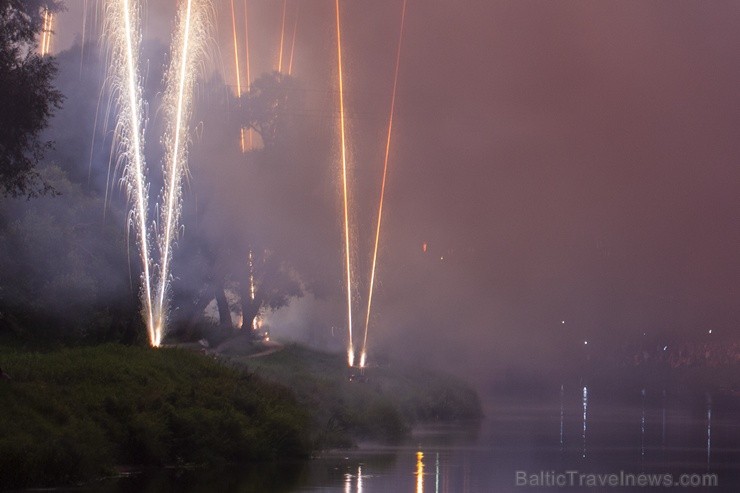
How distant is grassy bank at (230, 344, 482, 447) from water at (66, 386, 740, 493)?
162 centimetres

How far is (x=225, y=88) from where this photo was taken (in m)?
69.3

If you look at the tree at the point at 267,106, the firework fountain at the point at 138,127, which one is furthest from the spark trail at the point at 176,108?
the tree at the point at 267,106

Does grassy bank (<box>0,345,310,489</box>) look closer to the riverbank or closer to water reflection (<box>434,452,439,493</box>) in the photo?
the riverbank

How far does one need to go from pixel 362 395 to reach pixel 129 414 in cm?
2415

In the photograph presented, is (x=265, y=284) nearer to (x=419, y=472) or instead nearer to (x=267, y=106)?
(x=267, y=106)

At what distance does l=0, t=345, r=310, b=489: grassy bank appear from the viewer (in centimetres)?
2756

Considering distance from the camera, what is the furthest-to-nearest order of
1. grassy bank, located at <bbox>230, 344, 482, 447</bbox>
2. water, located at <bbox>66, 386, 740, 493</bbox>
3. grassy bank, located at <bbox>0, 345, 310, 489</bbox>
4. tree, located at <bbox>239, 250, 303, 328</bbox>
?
tree, located at <bbox>239, 250, 303, 328</bbox> < grassy bank, located at <bbox>230, 344, 482, 447</bbox> < water, located at <bbox>66, 386, 740, 493</bbox> < grassy bank, located at <bbox>0, 345, 310, 489</bbox>

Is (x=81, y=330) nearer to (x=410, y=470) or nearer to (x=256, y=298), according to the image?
(x=410, y=470)

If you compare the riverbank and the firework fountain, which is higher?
the firework fountain

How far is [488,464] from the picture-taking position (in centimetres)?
4041

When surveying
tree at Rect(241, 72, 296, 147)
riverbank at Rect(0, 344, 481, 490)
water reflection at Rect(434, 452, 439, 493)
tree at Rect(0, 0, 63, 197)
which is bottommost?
water reflection at Rect(434, 452, 439, 493)

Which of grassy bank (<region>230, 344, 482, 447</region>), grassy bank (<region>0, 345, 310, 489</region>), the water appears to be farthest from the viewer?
grassy bank (<region>230, 344, 482, 447</region>)

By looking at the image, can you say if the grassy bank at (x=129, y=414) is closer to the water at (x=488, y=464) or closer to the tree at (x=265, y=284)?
the water at (x=488, y=464)

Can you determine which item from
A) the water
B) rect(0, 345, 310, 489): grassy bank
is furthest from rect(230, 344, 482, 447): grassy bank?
rect(0, 345, 310, 489): grassy bank
